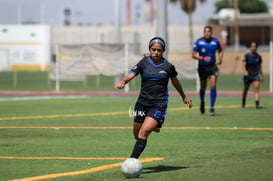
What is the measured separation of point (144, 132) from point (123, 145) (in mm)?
3253

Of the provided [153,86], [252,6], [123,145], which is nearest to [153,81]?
[153,86]

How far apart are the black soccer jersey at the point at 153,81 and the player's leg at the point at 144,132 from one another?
0.32m

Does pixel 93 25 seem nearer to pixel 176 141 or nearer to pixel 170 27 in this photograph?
pixel 170 27

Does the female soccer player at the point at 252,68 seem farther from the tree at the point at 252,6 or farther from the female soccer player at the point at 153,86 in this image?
the tree at the point at 252,6

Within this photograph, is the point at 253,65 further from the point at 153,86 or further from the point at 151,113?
the point at 151,113

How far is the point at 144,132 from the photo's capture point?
1221 cm

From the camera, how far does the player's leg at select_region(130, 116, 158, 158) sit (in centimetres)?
1201

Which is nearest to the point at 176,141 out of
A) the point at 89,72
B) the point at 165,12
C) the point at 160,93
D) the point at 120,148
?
the point at 120,148

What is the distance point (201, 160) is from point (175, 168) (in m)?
0.98

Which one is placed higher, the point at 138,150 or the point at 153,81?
the point at 153,81

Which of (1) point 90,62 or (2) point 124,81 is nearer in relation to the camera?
(2) point 124,81

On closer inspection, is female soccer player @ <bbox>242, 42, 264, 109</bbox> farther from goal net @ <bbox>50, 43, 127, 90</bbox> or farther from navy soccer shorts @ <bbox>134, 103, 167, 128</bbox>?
goal net @ <bbox>50, 43, 127, 90</bbox>

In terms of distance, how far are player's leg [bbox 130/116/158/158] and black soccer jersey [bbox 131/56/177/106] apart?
0.32 m

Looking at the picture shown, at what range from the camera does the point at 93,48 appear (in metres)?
42.1
